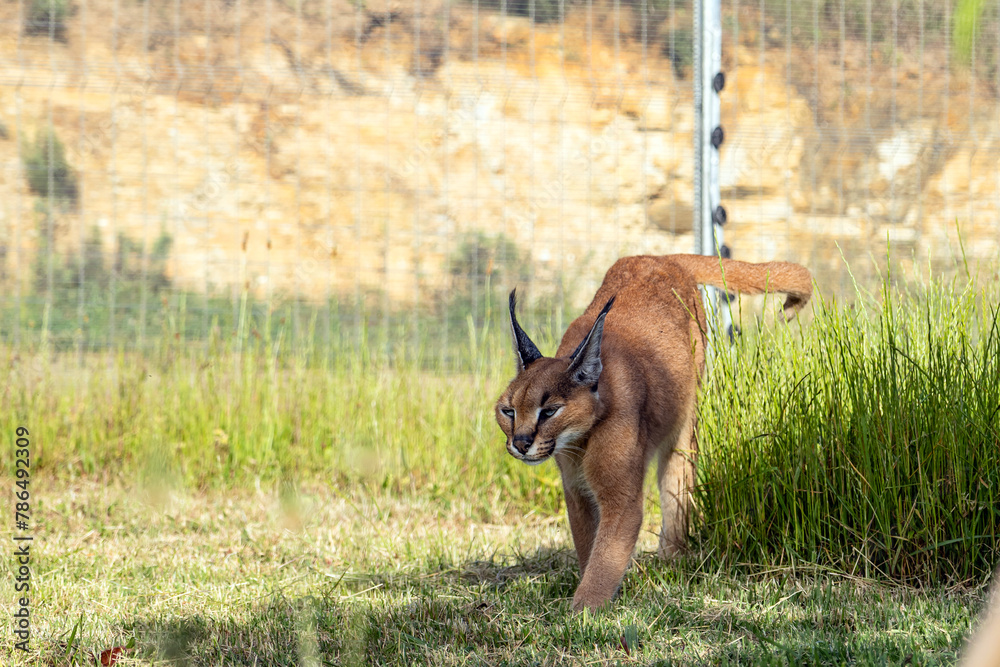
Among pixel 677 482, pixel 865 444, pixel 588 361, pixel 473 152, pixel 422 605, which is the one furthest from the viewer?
pixel 473 152

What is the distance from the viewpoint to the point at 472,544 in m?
4.04

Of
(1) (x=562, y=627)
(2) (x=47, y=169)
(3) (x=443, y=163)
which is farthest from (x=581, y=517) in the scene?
(2) (x=47, y=169)

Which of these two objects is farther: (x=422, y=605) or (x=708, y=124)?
(x=708, y=124)

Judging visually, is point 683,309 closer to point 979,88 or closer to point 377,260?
point 377,260

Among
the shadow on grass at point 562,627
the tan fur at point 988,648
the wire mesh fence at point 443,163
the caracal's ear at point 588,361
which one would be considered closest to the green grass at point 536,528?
the shadow on grass at point 562,627

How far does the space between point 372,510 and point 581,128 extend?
383 cm

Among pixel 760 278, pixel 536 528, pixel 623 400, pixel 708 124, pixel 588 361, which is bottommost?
pixel 536 528

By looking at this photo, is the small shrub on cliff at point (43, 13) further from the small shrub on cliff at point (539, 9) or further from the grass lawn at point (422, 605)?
the grass lawn at point (422, 605)

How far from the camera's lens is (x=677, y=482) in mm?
3793

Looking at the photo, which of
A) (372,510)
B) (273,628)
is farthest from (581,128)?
(273,628)

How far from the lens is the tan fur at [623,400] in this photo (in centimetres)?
299

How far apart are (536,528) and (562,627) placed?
1967 mm

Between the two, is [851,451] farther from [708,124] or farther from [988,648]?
[988,648]

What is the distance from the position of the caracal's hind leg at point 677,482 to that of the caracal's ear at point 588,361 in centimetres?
77
